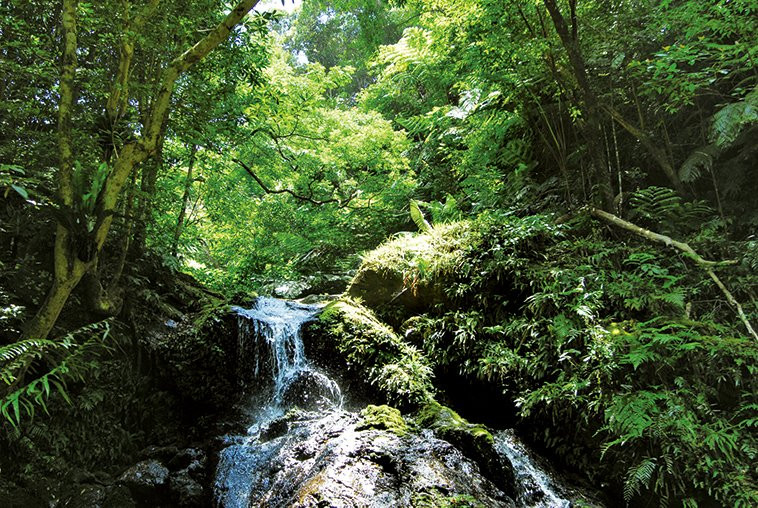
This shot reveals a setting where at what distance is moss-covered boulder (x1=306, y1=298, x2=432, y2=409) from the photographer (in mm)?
4672

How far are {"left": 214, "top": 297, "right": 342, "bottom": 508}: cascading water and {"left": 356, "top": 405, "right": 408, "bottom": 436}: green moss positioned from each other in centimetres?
108

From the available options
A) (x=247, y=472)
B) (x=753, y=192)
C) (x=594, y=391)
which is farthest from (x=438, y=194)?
(x=247, y=472)

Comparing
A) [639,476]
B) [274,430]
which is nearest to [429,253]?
[274,430]

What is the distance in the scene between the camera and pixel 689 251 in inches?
140

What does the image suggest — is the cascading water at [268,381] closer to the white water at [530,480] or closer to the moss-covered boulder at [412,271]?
the moss-covered boulder at [412,271]

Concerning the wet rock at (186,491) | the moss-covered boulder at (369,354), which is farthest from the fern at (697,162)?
the wet rock at (186,491)

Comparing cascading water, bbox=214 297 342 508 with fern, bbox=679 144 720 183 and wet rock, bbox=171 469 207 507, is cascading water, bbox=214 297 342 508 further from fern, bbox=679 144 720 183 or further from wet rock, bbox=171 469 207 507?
fern, bbox=679 144 720 183

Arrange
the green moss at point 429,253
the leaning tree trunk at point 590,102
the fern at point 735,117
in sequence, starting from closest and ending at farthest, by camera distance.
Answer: the fern at point 735,117 → the leaning tree trunk at point 590,102 → the green moss at point 429,253

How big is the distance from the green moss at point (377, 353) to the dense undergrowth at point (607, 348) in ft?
0.99

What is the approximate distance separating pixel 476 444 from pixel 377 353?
6.87ft

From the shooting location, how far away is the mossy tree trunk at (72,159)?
10.8 feet

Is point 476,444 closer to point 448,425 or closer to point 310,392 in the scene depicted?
point 448,425

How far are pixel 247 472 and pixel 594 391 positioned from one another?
3473mm

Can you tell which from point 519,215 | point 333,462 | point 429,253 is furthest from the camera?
point 519,215
